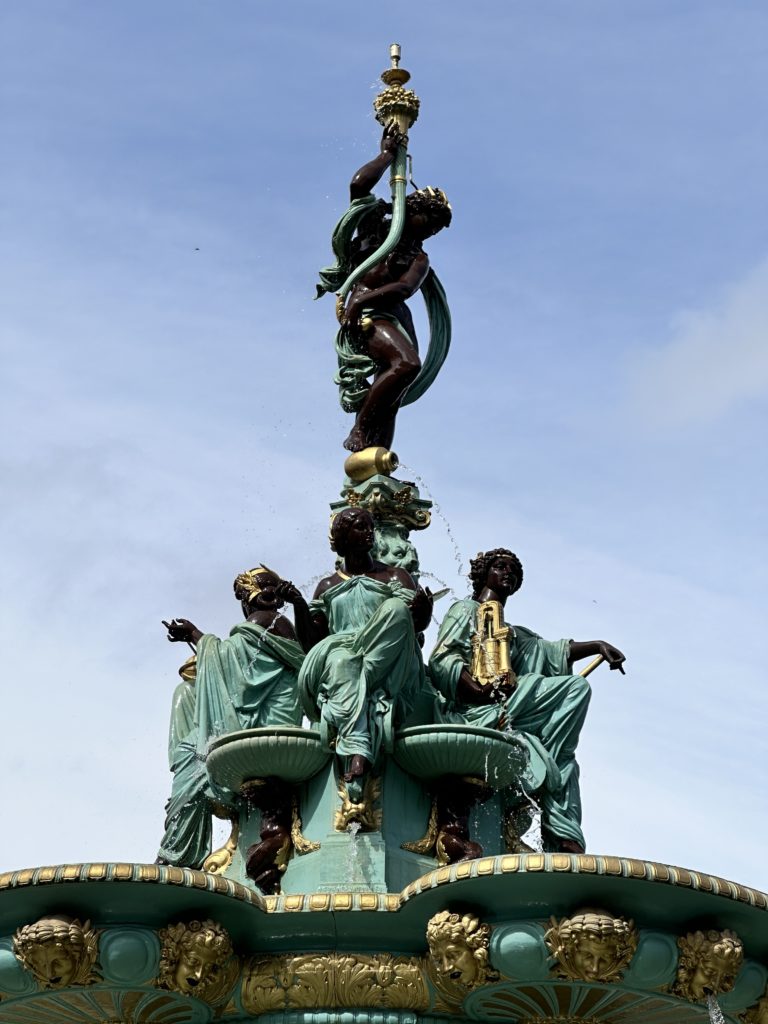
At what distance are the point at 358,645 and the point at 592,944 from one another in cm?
408

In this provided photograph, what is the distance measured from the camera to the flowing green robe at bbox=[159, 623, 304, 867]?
63.5 feet

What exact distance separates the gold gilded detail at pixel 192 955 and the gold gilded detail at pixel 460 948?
5.35ft

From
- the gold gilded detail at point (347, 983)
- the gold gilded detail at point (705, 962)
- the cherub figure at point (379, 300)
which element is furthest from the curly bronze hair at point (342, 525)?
the gold gilded detail at point (705, 962)

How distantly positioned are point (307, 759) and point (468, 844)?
5.31 ft

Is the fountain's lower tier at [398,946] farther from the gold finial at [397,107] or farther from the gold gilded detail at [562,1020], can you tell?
the gold finial at [397,107]

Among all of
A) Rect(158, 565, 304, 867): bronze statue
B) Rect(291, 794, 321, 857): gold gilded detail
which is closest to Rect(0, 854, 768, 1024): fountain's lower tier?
Rect(291, 794, 321, 857): gold gilded detail

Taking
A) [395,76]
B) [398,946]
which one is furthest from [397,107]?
[398,946]

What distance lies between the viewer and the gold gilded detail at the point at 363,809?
58.4 ft

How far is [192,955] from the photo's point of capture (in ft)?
51.5

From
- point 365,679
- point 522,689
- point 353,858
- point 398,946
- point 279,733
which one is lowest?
point 398,946

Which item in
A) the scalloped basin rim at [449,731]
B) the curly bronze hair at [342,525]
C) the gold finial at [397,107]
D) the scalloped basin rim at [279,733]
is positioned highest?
the gold finial at [397,107]

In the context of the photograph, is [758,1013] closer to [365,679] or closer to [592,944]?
[592,944]

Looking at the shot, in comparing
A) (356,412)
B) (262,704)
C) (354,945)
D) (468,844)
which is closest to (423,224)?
(356,412)

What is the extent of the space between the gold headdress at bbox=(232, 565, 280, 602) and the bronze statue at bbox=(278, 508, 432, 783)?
576 millimetres
